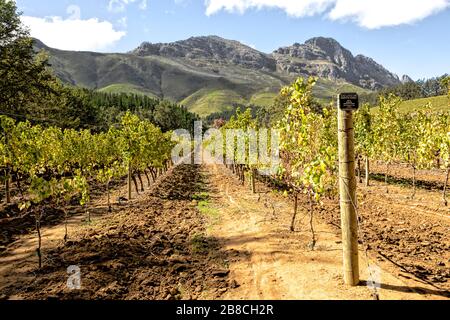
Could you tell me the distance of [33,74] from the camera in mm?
37719

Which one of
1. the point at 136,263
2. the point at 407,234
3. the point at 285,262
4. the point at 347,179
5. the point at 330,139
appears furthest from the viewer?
the point at 330,139

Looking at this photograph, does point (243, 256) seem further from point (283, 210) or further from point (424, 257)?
point (283, 210)

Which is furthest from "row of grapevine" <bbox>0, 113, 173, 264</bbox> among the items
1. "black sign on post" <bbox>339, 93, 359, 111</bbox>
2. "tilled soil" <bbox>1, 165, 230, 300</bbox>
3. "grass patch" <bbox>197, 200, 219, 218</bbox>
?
"black sign on post" <bbox>339, 93, 359, 111</bbox>

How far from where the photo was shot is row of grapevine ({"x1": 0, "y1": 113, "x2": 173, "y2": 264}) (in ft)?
41.3

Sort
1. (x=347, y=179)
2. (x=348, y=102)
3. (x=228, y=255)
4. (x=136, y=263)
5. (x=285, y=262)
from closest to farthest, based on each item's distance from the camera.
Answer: (x=348, y=102)
(x=347, y=179)
(x=285, y=262)
(x=136, y=263)
(x=228, y=255)

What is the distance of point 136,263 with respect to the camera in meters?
10.2

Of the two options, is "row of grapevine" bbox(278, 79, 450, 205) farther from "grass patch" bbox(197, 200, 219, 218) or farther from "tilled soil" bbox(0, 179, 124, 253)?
"tilled soil" bbox(0, 179, 124, 253)

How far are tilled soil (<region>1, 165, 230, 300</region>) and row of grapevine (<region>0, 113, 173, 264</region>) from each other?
5.25 ft

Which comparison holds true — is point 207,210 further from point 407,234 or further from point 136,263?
point 407,234

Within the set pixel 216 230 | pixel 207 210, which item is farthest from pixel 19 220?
pixel 216 230

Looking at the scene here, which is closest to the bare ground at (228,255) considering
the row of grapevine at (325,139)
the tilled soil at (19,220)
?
the tilled soil at (19,220)

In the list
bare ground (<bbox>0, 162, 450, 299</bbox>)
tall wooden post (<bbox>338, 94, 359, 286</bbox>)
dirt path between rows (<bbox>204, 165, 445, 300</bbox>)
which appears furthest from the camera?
bare ground (<bbox>0, 162, 450, 299</bbox>)

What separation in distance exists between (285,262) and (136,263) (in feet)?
14.5
